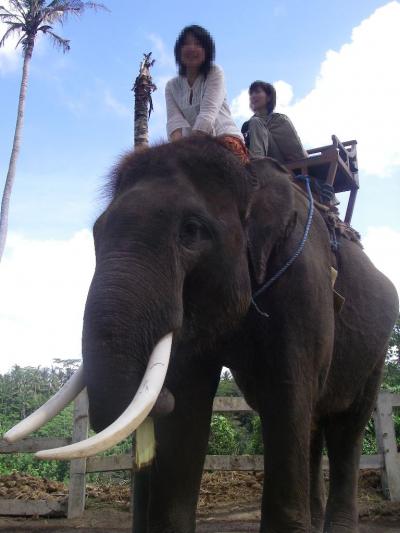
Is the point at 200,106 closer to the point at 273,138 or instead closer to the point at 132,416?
the point at 273,138

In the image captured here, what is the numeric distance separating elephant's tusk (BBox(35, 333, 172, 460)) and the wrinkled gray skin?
5cm

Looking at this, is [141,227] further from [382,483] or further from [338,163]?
[382,483]

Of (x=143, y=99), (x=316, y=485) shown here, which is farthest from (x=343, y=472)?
(x=143, y=99)

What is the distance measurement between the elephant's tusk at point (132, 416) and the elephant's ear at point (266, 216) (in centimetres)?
78

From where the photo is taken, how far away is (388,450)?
6.89 metres

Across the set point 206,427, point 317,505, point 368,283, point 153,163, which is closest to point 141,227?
point 153,163

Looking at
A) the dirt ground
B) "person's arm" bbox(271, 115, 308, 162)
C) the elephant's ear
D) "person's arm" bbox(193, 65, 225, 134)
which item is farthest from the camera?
the dirt ground

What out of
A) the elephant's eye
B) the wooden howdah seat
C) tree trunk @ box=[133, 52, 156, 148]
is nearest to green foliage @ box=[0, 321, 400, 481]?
tree trunk @ box=[133, 52, 156, 148]

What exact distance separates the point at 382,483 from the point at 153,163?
19.0 ft

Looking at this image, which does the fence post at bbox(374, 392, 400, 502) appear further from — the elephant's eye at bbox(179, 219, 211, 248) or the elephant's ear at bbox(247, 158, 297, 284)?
the elephant's eye at bbox(179, 219, 211, 248)

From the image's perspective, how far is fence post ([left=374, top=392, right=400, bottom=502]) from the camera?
22.4 feet

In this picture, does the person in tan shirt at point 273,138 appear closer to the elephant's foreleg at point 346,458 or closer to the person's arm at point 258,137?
the person's arm at point 258,137

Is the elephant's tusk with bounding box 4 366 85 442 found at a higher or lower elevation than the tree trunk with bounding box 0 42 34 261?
lower

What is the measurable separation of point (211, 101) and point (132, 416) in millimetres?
2144
